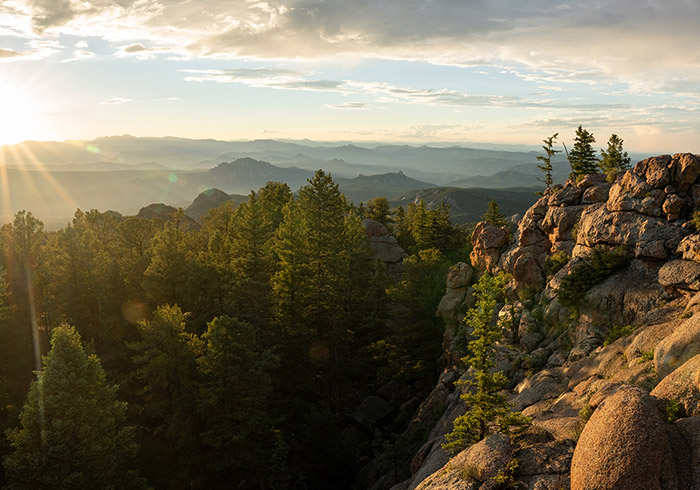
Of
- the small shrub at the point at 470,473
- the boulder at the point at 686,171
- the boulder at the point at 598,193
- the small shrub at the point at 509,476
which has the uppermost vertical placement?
the boulder at the point at 686,171

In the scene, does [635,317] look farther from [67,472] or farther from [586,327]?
[67,472]

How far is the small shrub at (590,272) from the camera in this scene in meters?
23.1

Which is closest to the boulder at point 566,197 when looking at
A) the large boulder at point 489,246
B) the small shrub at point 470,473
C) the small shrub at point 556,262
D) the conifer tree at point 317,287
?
the small shrub at point 556,262

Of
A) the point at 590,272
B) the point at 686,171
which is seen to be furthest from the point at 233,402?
the point at 686,171

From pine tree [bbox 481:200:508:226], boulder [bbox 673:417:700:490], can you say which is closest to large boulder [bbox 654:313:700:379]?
boulder [bbox 673:417:700:490]

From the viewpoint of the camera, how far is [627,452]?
1034 centimetres

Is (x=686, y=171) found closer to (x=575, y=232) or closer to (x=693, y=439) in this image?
(x=575, y=232)

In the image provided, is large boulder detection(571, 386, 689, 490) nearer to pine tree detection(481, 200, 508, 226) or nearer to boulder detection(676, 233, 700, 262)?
boulder detection(676, 233, 700, 262)

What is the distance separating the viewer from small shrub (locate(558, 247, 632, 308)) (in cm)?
2308

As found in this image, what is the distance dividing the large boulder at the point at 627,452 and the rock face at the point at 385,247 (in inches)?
2231

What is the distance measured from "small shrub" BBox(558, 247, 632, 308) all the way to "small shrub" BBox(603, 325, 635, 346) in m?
3.26

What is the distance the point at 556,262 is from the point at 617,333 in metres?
9.17

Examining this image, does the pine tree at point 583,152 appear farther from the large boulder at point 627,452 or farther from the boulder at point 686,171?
the large boulder at point 627,452

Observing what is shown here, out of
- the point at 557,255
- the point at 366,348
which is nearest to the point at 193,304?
the point at 366,348
